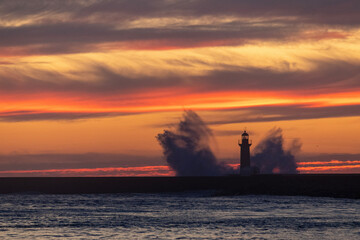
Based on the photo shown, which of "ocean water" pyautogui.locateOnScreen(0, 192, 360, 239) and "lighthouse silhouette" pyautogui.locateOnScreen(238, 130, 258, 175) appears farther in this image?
"lighthouse silhouette" pyautogui.locateOnScreen(238, 130, 258, 175)

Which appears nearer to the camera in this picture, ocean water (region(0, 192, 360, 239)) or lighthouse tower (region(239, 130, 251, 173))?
ocean water (region(0, 192, 360, 239))

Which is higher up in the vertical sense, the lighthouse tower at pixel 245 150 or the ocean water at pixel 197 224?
the lighthouse tower at pixel 245 150

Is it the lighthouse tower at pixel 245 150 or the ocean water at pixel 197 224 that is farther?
the lighthouse tower at pixel 245 150

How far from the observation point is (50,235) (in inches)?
1439

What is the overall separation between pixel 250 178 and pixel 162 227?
85.6m

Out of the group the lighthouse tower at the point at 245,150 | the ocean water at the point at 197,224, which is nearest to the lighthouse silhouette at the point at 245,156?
the lighthouse tower at the point at 245,150

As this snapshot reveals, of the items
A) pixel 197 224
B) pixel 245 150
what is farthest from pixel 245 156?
pixel 197 224

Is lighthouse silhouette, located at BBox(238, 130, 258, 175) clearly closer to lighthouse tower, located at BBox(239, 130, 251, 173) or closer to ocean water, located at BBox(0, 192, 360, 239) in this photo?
lighthouse tower, located at BBox(239, 130, 251, 173)

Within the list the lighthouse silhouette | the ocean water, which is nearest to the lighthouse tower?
the lighthouse silhouette

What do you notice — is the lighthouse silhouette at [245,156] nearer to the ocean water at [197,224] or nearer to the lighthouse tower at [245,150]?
the lighthouse tower at [245,150]

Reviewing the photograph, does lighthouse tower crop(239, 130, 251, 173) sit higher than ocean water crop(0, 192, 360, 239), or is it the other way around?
lighthouse tower crop(239, 130, 251, 173)

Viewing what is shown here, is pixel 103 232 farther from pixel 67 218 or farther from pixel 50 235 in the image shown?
pixel 67 218

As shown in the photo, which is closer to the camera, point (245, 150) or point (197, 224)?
point (197, 224)

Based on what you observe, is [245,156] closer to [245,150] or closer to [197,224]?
[245,150]
